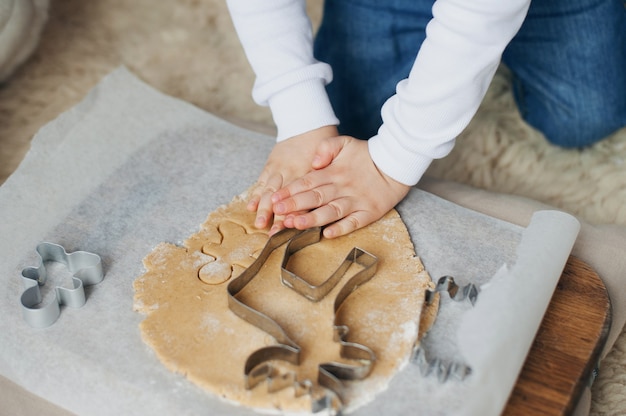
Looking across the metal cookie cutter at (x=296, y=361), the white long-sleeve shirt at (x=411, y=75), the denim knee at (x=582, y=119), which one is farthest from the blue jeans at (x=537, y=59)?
the metal cookie cutter at (x=296, y=361)

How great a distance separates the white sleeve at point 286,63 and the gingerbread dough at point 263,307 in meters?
0.15

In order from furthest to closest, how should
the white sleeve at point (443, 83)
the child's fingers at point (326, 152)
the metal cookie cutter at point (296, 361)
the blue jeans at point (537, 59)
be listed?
the blue jeans at point (537, 59)
the child's fingers at point (326, 152)
the white sleeve at point (443, 83)
the metal cookie cutter at point (296, 361)

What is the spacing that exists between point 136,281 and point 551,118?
0.70 meters

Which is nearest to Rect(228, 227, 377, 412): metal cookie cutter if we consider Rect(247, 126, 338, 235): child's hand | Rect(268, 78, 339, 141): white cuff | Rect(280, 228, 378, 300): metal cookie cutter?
Rect(280, 228, 378, 300): metal cookie cutter

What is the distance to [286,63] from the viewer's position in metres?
0.91

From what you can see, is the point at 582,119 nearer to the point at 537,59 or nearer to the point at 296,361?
the point at 537,59

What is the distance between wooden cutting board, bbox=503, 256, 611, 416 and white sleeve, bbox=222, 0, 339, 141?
0.36 meters

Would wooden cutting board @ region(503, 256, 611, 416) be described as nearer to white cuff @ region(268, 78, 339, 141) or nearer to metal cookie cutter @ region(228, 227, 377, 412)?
metal cookie cutter @ region(228, 227, 377, 412)

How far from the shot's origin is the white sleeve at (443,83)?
2.43ft

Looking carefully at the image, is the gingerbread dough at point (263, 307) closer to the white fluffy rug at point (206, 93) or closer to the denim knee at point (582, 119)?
the white fluffy rug at point (206, 93)

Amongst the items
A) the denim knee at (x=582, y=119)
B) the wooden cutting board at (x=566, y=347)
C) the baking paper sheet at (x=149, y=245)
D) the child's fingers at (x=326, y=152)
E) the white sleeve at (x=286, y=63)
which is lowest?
the denim knee at (x=582, y=119)

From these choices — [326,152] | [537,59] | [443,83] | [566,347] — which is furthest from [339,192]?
[537,59]

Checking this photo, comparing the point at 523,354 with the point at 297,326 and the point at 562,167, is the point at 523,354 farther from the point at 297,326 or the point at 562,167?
the point at 562,167

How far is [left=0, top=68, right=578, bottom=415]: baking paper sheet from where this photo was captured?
0.65 m
